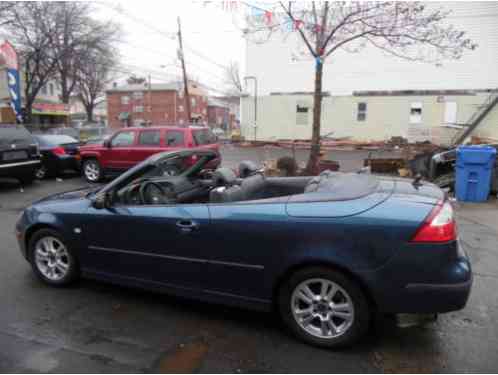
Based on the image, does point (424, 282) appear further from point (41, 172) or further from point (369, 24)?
point (41, 172)

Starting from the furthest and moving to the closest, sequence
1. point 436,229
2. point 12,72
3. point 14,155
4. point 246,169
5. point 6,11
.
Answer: point 6,11 < point 12,72 < point 14,155 < point 246,169 < point 436,229

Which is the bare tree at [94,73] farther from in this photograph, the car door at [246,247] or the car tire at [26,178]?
the car door at [246,247]

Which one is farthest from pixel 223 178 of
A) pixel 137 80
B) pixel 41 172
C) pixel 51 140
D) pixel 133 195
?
pixel 137 80

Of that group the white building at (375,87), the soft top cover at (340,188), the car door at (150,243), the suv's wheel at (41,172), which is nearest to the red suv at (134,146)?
the suv's wheel at (41,172)

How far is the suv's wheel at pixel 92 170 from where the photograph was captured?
34.8 feet

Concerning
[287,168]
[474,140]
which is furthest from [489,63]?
[287,168]

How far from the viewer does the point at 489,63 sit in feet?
74.5

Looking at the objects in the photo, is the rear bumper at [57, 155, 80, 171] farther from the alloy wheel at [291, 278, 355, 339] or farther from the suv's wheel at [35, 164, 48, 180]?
the alloy wheel at [291, 278, 355, 339]

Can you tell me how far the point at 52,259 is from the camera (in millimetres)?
3717

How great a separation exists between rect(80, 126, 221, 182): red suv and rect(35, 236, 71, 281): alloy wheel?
18.8 ft

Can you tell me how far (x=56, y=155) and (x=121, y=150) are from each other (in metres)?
2.31

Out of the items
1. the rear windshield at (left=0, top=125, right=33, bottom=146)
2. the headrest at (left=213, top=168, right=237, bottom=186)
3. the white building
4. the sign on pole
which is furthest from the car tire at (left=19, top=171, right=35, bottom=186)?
the white building

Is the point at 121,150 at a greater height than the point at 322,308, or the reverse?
the point at 121,150

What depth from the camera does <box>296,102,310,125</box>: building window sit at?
25453 mm
